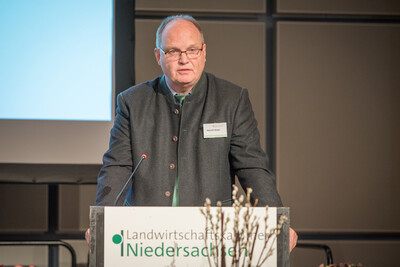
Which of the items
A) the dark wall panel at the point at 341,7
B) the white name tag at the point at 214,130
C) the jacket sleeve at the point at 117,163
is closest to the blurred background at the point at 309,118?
the dark wall panel at the point at 341,7

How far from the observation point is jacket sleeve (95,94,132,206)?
6.44ft

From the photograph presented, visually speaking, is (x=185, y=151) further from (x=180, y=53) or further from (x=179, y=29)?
(x=179, y=29)

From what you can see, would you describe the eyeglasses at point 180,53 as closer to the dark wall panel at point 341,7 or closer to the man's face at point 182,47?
the man's face at point 182,47

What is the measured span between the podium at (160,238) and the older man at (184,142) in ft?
2.04

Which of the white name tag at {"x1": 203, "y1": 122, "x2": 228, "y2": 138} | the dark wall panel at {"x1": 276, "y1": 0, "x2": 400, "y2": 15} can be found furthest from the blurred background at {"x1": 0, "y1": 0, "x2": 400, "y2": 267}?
the white name tag at {"x1": 203, "y1": 122, "x2": 228, "y2": 138}

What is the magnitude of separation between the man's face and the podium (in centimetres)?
85

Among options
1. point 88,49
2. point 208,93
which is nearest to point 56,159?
point 88,49

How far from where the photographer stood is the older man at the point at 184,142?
2131 mm

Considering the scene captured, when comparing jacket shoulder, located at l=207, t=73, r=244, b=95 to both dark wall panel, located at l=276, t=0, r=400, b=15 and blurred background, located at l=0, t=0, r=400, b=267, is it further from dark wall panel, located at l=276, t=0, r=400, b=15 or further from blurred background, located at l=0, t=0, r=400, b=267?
dark wall panel, located at l=276, t=0, r=400, b=15

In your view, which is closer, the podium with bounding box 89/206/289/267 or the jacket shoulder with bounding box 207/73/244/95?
the podium with bounding box 89/206/289/267

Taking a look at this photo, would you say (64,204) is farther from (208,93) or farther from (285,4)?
(285,4)

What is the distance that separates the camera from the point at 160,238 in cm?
145

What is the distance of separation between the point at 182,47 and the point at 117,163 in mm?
558

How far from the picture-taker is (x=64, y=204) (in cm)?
336
